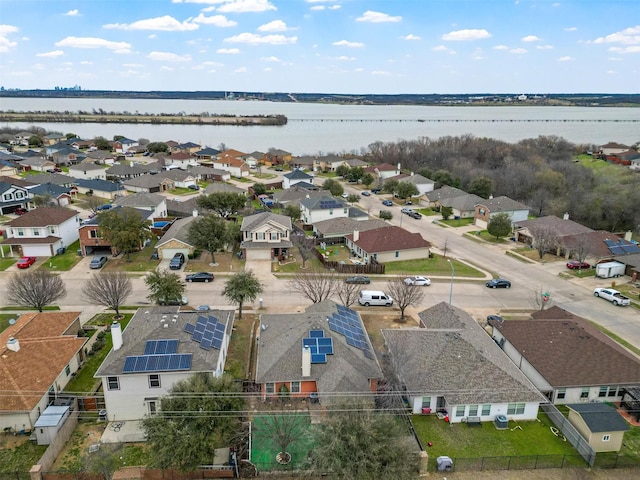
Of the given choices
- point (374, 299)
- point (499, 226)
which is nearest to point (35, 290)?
point (374, 299)

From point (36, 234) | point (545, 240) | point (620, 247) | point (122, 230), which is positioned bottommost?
point (620, 247)

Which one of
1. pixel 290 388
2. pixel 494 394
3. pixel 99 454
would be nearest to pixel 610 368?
pixel 494 394

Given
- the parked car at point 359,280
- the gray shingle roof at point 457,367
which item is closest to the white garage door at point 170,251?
the parked car at point 359,280

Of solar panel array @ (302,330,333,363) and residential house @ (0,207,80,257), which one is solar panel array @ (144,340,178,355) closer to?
solar panel array @ (302,330,333,363)

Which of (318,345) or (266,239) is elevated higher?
(318,345)

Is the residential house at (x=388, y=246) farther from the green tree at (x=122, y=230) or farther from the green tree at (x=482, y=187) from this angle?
the green tree at (x=482, y=187)

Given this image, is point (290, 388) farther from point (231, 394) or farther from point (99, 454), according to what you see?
point (99, 454)

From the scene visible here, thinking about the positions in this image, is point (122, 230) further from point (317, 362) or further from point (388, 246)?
point (317, 362)

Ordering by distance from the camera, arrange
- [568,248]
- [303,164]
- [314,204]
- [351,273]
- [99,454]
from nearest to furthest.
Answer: [99,454]
[351,273]
[568,248]
[314,204]
[303,164]
